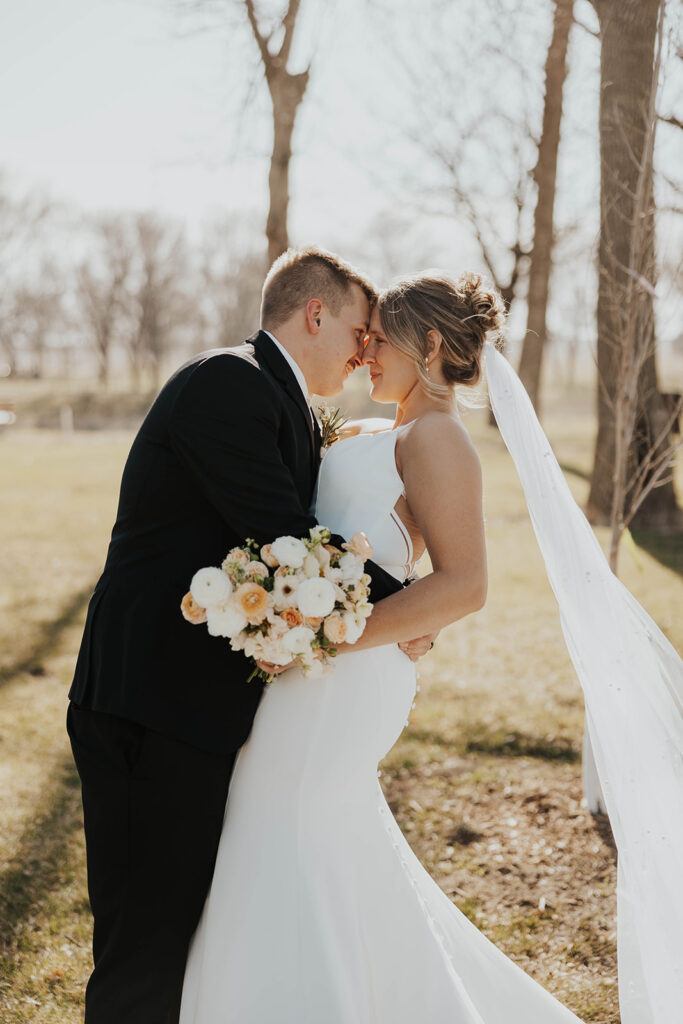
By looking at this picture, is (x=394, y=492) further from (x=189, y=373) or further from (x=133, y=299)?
(x=133, y=299)

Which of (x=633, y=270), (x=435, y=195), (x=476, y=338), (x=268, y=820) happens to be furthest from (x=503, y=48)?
(x=435, y=195)

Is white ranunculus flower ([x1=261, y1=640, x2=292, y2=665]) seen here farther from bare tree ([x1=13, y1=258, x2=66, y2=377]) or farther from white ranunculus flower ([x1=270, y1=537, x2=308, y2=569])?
bare tree ([x1=13, y1=258, x2=66, y2=377])

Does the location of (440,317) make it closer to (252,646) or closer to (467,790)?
(252,646)

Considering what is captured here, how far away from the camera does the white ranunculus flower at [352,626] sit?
2.46m

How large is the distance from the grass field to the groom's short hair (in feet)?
9.26

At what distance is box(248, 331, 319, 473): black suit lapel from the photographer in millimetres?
2934

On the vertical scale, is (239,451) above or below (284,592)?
above

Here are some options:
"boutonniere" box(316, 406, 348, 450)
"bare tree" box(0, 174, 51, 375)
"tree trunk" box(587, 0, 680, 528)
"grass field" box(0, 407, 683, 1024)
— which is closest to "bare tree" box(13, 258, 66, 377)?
"bare tree" box(0, 174, 51, 375)

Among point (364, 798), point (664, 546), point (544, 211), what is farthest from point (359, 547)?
point (664, 546)

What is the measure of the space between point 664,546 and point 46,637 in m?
8.13

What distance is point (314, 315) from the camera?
124 inches

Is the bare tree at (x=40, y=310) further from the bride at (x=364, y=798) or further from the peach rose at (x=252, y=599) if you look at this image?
the peach rose at (x=252, y=599)

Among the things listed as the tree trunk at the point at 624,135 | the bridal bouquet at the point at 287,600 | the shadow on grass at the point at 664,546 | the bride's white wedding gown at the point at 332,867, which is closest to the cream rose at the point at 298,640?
the bridal bouquet at the point at 287,600

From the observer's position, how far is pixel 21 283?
209 feet
